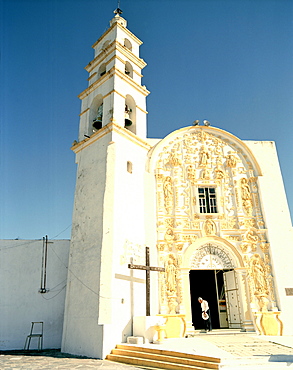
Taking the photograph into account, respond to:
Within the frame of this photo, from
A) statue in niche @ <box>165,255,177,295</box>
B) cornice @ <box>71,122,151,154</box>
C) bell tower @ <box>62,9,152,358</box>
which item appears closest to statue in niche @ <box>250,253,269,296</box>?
statue in niche @ <box>165,255,177,295</box>

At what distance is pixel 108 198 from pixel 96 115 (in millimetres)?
5112

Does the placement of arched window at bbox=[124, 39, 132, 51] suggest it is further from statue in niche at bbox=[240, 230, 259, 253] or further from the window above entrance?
statue in niche at bbox=[240, 230, 259, 253]

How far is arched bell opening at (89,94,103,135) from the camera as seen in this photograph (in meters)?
14.1

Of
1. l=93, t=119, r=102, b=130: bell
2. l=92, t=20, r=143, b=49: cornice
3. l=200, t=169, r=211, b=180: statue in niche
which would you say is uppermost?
l=92, t=20, r=143, b=49: cornice

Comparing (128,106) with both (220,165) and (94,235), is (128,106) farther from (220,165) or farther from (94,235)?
(94,235)

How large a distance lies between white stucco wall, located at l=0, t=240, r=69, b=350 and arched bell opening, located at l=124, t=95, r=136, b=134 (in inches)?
233

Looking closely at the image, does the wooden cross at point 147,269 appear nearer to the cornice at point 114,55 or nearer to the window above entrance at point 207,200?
the window above entrance at point 207,200

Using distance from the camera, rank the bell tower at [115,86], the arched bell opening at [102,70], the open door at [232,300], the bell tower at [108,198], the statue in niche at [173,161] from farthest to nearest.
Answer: the arched bell opening at [102,70], the statue in niche at [173,161], the bell tower at [115,86], the open door at [232,300], the bell tower at [108,198]

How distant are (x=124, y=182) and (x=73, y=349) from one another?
6.23m

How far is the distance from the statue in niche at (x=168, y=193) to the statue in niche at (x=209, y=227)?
1.71m

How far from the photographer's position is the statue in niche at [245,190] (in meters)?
14.3

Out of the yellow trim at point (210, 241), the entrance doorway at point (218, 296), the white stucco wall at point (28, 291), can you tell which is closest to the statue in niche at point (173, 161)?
the yellow trim at point (210, 241)

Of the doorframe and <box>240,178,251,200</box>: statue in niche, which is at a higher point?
<box>240,178,251,200</box>: statue in niche

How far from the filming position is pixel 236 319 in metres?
12.7
